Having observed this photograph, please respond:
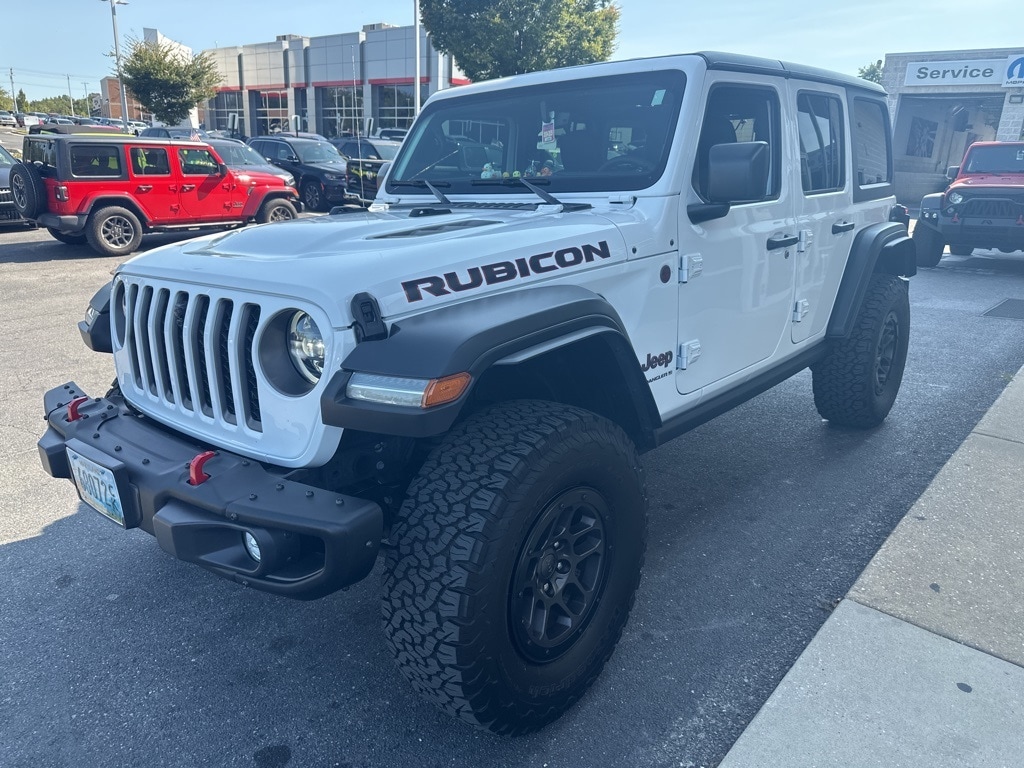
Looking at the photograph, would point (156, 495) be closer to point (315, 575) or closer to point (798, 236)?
point (315, 575)

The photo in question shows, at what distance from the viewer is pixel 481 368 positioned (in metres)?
2.01

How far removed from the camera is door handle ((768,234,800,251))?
346cm

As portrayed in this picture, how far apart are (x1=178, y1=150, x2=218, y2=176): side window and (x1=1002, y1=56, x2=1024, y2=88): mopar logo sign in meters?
24.6

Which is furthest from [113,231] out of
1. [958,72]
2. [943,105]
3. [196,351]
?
[943,105]

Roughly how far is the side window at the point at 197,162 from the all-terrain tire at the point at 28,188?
197cm

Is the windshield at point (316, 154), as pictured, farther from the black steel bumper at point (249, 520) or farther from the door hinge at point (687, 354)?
the black steel bumper at point (249, 520)

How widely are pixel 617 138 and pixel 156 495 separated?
Result: 85.6 inches

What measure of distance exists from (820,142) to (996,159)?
10298mm

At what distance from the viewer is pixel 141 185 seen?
10.9 metres

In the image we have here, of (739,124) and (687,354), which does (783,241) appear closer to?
(739,124)

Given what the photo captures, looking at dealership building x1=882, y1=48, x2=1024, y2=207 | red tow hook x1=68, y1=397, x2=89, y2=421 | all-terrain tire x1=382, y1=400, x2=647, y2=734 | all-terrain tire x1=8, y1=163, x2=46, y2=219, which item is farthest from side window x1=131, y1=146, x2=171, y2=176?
dealership building x1=882, y1=48, x2=1024, y2=207

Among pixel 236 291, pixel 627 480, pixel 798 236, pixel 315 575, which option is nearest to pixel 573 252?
pixel 627 480

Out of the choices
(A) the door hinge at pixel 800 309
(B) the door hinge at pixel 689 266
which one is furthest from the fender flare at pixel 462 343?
(A) the door hinge at pixel 800 309

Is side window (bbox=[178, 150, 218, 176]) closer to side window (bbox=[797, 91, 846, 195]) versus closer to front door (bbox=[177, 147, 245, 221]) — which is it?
front door (bbox=[177, 147, 245, 221])
